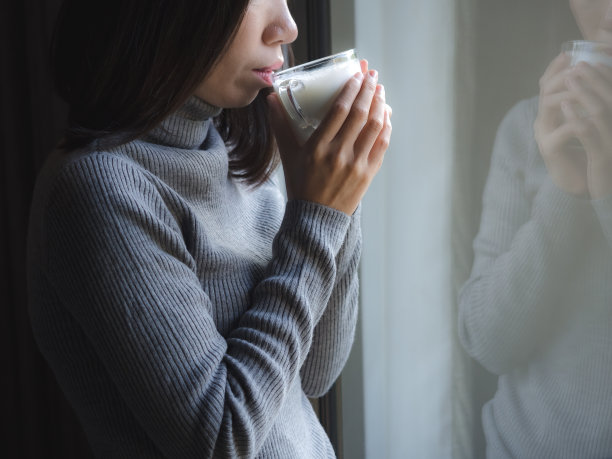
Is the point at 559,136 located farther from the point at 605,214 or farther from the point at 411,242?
the point at 411,242

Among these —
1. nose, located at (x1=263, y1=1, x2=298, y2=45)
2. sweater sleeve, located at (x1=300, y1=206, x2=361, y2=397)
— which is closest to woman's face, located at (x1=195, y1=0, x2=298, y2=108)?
nose, located at (x1=263, y1=1, x2=298, y2=45)

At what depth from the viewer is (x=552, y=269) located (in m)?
0.86

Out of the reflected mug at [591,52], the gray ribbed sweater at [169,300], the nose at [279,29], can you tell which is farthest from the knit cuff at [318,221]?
the reflected mug at [591,52]

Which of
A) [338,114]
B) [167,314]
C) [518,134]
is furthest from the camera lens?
[518,134]

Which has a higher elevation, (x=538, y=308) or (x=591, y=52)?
(x=591, y=52)

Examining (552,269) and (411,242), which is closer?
(552,269)

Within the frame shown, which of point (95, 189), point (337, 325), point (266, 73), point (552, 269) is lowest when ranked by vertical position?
point (337, 325)

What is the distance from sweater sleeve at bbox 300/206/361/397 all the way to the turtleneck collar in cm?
24

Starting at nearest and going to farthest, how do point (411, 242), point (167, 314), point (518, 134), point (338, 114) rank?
point (167, 314) → point (338, 114) → point (518, 134) → point (411, 242)

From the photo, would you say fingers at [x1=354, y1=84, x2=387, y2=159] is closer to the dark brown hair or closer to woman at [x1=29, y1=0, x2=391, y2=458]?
woman at [x1=29, y1=0, x2=391, y2=458]

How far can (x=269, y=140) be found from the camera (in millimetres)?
1078

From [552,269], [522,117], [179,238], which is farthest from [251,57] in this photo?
[552,269]

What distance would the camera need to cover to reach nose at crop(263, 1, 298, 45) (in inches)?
32.2

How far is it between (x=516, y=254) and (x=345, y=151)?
0.30m
